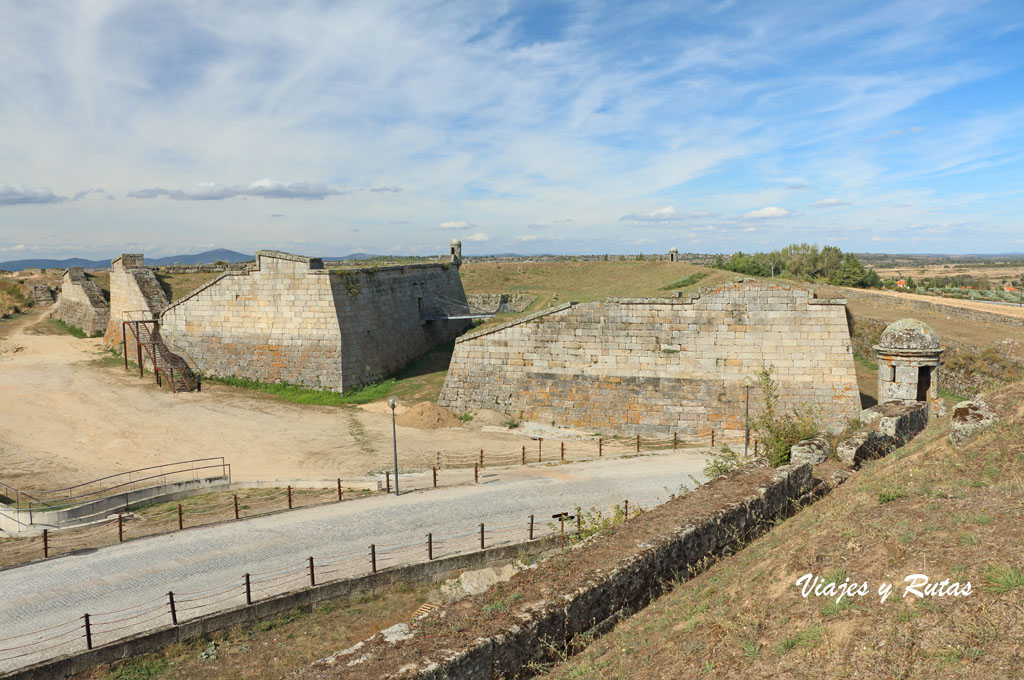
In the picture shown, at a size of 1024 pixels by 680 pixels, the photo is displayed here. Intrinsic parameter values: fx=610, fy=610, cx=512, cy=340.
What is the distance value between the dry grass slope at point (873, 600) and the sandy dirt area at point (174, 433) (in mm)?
13386

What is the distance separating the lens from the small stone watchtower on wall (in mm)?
15578

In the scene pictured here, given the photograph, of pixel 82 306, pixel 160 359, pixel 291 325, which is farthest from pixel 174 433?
pixel 82 306

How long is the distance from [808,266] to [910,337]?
5566cm

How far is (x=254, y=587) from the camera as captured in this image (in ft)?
34.8

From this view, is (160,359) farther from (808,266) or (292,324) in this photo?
(808,266)

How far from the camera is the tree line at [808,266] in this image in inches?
2452

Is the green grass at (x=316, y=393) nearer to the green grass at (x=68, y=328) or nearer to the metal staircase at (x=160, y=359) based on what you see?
the metal staircase at (x=160, y=359)

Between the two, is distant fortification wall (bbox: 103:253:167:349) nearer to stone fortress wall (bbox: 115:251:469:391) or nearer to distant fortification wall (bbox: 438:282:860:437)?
stone fortress wall (bbox: 115:251:469:391)

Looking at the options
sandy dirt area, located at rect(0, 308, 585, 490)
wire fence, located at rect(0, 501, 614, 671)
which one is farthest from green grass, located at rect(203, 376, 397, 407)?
wire fence, located at rect(0, 501, 614, 671)

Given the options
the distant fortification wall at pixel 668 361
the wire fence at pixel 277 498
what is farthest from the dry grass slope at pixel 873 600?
the distant fortification wall at pixel 668 361

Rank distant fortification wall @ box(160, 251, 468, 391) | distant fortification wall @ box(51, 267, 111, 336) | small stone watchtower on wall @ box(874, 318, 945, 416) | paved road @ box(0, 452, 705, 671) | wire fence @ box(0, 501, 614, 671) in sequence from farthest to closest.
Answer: distant fortification wall @ box(51, 267, 111, 336) < distant fortification wall @ box(160, 251, 468, 391) < small stone watchtower on wall @ box(874, 318, 945, 416) < paved road @ box(0, 452, 705, 671) < wire fence @ box(0, 501, 614, 671)

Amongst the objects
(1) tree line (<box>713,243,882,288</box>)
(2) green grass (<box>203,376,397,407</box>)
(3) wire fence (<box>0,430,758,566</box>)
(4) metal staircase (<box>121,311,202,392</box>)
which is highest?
(1) tree line (<box>713,243,882,288</box>)

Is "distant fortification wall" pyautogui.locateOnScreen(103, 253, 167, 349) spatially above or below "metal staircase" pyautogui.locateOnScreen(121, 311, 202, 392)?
above

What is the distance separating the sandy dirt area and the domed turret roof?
11.3 meters
